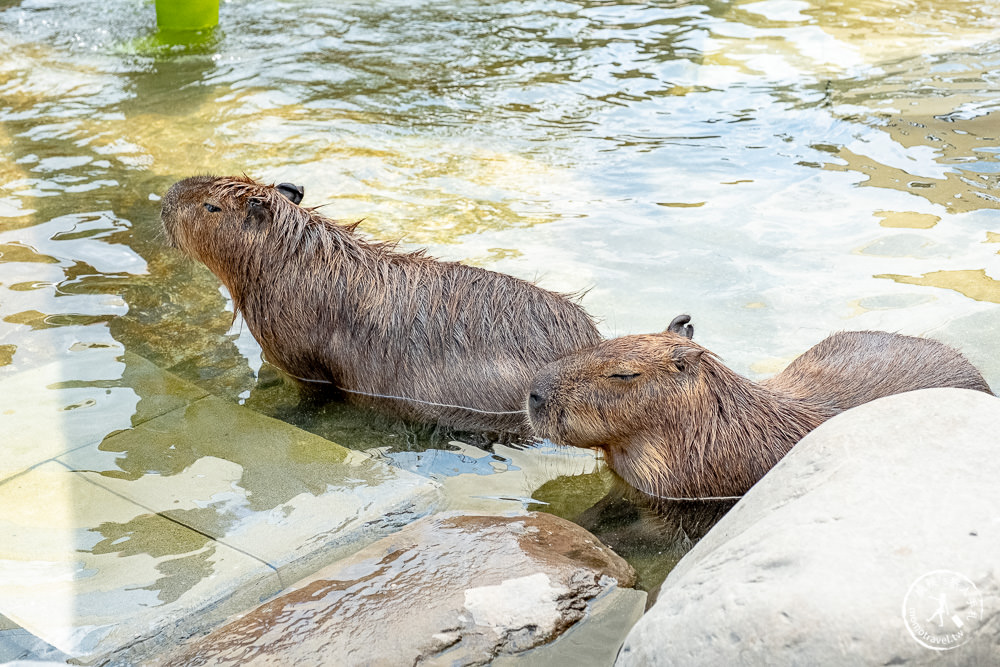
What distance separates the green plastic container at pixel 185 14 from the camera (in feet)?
30.6

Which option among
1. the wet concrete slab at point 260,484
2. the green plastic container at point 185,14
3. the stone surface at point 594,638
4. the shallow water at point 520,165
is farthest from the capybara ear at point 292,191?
the green plastic container at point 185,14

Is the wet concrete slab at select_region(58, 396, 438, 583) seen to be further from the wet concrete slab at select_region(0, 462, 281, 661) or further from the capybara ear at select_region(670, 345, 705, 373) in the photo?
the capybara ear at select_region(670, 345, 705, 373)

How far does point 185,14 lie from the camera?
9.41m

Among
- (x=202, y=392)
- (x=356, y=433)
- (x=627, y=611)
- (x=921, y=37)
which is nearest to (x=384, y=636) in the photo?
(x=627, y=611)

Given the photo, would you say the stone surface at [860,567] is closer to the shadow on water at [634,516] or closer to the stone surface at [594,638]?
the stone surface at [594,638]

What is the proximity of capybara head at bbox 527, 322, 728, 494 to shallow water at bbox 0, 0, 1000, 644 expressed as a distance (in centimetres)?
28

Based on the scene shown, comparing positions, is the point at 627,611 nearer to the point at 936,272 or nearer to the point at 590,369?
the point at 590,369

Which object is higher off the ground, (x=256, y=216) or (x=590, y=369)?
(x=256, y=216)

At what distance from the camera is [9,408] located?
13.4 ft

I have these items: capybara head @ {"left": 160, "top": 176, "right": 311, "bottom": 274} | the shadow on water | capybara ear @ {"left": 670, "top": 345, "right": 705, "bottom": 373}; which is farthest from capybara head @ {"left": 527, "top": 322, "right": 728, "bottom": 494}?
capybara head @ {"left": 160, "top": 176, "right": 311, "bottom": 274}

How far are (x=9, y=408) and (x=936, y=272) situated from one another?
180 inches

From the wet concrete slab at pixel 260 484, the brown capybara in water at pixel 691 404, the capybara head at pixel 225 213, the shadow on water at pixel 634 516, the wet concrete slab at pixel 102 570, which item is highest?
the capybara head at pixel 225 213

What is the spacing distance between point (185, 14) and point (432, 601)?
793cm

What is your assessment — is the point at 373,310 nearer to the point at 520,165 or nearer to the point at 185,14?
the point at 520,165
